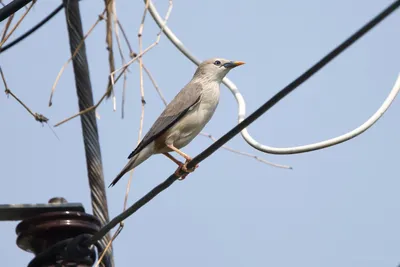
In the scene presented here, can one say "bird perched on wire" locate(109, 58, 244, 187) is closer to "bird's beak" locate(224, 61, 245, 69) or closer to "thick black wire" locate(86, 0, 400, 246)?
"bird's beak" locate(224, 61, 245, 69)

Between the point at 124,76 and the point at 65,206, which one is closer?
the point at 65,206

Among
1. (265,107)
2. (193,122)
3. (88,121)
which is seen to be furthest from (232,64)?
(265,107)

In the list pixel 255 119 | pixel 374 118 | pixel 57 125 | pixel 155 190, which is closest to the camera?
pixel 255 119

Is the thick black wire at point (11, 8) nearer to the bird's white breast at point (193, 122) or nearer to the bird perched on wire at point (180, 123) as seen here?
the bird perched on wire at point (180, 123)

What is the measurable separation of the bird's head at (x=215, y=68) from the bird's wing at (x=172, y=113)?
0.22 m

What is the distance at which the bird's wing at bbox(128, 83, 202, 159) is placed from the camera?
19.2ft

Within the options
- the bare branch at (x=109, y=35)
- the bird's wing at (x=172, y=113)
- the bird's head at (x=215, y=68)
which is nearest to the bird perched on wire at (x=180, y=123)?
the bird's wing at (x=172, y=113)

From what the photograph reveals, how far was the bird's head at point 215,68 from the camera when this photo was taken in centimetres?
649

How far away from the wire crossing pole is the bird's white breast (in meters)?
0.91

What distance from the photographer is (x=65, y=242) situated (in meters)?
4.12

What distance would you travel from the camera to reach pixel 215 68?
260 inches

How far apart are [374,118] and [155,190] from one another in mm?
1279

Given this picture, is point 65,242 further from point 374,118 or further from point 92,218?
point 374,118

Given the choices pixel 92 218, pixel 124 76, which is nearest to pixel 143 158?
pixel 124 76
